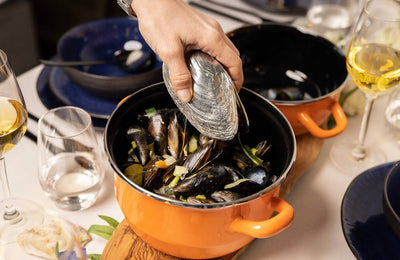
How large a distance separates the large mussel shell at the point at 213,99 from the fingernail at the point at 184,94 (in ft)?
0.04

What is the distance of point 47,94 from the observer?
115 centimetres

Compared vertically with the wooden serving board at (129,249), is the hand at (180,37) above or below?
above

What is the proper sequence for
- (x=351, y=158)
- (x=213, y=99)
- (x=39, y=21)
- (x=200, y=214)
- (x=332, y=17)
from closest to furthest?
1. (x=200, y=214)
2. (x=213, y=99)
3. (x=351, y=158)
4. (x=332, y=17)
5. (x=39, y=21)

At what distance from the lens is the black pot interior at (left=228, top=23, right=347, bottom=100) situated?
1.12 m

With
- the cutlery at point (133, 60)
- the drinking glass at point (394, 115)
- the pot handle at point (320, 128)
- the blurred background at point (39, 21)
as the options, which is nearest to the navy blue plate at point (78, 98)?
the cutlery at point (133, 60)

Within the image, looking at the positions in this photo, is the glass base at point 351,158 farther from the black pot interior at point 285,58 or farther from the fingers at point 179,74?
the fingers at point 179,74

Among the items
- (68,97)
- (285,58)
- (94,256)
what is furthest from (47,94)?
(285,58)

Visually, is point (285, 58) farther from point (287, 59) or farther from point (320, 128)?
point (320, 128)

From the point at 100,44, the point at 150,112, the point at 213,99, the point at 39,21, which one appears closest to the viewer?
the point at 213,99

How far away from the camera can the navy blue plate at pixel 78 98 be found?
1.10 metres

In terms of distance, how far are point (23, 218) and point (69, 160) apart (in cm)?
15

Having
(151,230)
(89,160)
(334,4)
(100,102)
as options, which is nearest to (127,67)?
(100,102)

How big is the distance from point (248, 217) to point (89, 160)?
401mm

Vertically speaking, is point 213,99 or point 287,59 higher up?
point 213,99
